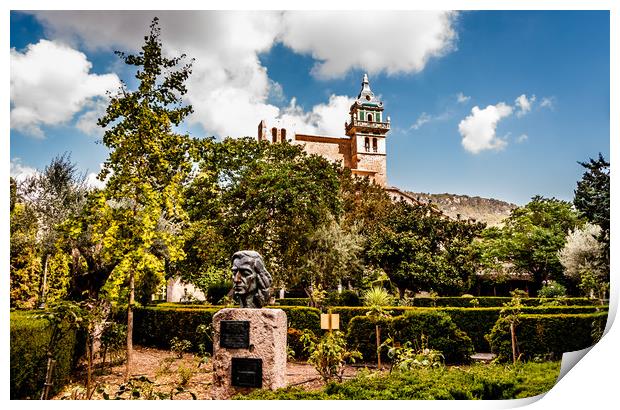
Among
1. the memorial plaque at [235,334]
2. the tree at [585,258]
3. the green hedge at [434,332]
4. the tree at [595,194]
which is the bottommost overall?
the green hedge at [434,332]

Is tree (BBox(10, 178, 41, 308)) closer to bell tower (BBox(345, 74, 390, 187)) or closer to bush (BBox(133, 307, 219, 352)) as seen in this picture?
bush (BBox(133, 307, 219, 352))

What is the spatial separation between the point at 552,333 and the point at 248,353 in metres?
5.44

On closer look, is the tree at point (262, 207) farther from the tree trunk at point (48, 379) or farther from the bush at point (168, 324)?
the tree trunk at point (48, 379)

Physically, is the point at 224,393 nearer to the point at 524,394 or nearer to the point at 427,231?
the point at 524,394

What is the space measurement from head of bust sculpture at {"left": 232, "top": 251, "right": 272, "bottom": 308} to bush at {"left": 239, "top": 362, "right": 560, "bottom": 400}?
1.37 meters

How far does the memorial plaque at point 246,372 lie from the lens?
618 centimetres

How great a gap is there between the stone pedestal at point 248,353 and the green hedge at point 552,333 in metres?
4.24

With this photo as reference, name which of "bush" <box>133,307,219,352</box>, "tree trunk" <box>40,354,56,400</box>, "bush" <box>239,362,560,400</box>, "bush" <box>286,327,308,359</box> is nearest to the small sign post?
"bush" <box>239,362,560,400</box>

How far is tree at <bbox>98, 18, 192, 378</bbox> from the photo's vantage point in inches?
301

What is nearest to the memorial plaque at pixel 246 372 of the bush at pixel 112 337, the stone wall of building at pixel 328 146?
the bush at pixel 112 337

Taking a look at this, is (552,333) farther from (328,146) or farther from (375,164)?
(375,164)

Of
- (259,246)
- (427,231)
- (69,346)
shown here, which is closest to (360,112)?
(427,231)

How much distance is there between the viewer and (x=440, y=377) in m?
5.70
